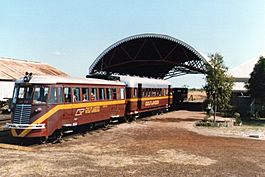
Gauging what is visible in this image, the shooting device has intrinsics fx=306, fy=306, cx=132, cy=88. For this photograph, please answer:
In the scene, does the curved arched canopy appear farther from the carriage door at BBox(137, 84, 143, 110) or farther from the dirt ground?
the dirt ground

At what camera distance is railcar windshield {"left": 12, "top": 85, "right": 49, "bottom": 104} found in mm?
14398

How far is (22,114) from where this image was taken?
14.1 m

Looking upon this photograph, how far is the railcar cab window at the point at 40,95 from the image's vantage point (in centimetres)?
1440

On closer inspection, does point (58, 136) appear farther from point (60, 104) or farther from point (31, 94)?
point (31, 94)

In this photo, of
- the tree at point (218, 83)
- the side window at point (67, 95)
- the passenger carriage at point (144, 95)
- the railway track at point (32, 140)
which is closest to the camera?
the railway track at point (32, 140)

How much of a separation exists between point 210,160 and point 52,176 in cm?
631

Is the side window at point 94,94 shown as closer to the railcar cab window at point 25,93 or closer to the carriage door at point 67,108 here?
the carriage door at point 67,108

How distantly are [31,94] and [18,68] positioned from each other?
29.2 metres

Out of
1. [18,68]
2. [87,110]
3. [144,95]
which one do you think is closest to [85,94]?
[87,110]

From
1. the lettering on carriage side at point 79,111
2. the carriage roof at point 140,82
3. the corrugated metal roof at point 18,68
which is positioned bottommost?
the lettering on carriage side at point 79,111

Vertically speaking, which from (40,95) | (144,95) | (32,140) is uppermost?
(40,95)

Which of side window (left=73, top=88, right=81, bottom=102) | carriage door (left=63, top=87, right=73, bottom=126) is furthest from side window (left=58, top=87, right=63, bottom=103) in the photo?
side window (left=73, top=88, right=81, bottom=102)

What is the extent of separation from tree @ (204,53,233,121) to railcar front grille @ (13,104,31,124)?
17.9m

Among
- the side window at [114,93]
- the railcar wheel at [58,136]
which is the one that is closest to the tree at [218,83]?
the side window at [114,93]
